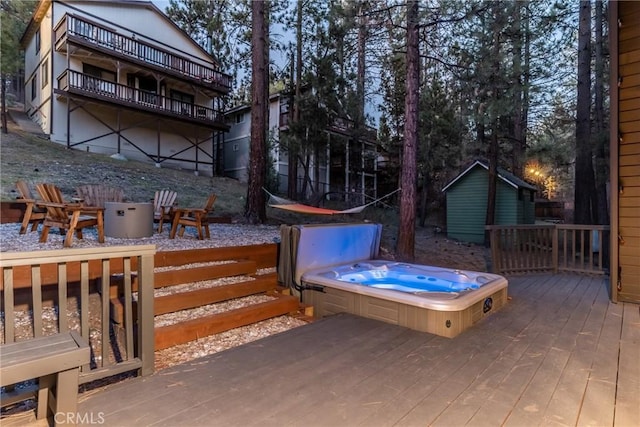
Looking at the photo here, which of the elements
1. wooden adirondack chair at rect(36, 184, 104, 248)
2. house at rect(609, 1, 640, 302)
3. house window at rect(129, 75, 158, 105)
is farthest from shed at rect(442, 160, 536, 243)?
house window at rect(129, 75, 158, 105)

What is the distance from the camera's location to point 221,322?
2.95 m

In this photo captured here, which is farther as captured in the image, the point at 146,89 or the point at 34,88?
the point at 34,88

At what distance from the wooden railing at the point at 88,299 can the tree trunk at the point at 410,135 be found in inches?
182

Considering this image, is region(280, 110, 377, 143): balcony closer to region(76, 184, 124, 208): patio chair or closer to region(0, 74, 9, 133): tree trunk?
region(76, 184, 124, 208): patio chair

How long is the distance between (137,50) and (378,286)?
530 inches

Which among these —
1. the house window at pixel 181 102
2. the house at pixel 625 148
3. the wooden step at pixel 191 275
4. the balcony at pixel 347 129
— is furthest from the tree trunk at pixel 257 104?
the house window at pixel 181 102

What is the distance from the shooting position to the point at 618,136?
3758 mm

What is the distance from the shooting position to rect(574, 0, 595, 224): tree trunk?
7.44 meters

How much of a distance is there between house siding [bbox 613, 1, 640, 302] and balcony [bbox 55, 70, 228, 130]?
13185 mm

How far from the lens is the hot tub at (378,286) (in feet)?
9.43

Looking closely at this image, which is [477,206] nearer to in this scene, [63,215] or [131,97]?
[63,215]

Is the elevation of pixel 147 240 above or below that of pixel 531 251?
above

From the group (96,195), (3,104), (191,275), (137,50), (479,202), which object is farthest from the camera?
(137,50)

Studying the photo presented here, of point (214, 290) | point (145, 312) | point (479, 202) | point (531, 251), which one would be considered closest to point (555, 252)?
point (531, 251)
